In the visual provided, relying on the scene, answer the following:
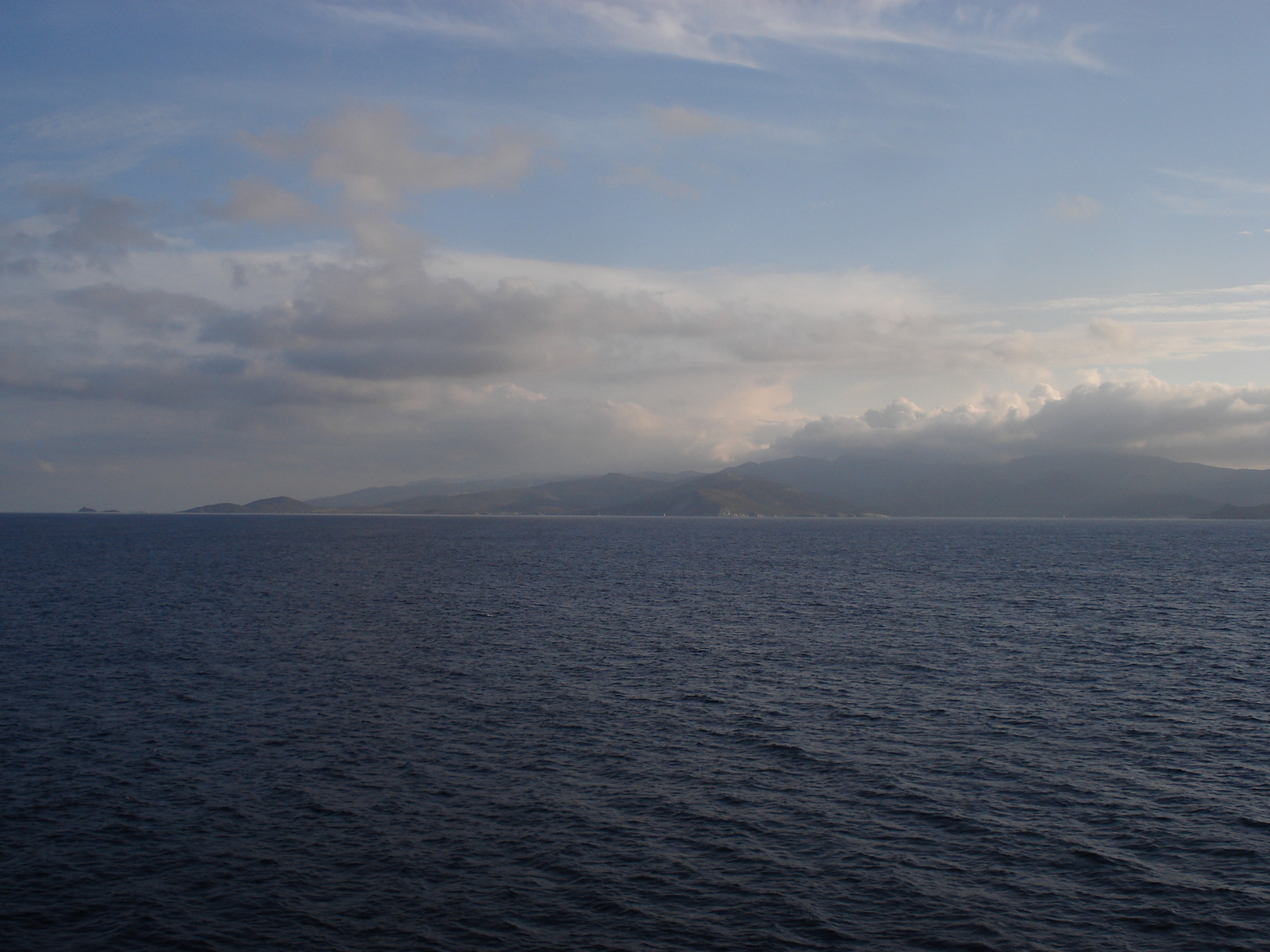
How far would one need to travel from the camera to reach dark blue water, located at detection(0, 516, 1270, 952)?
2842 centimetres

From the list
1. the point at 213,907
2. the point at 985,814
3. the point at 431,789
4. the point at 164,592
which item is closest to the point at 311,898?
the point at 213,907

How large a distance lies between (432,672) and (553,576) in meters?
84.6

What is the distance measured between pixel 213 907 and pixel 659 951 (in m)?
16.5

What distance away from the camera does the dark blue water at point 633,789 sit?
2842 cm

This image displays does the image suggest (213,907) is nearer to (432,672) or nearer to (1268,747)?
(432,672)

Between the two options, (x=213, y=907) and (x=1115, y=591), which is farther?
(x=1115, y=591)

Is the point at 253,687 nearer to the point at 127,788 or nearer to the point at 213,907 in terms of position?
the point at 127,788

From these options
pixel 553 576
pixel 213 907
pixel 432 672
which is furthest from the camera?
pixel 553 576

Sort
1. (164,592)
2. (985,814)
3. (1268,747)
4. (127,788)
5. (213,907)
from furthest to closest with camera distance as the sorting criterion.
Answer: (164,592) < (1268,747) < (127,788) < (985,814) < (213,907)

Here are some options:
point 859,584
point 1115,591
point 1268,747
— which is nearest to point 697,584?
point 859,584

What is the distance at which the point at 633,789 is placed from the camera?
132 feet

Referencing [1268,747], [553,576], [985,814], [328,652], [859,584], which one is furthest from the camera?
[553,576]

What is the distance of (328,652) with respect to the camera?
243ft

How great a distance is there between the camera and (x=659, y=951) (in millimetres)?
26375
